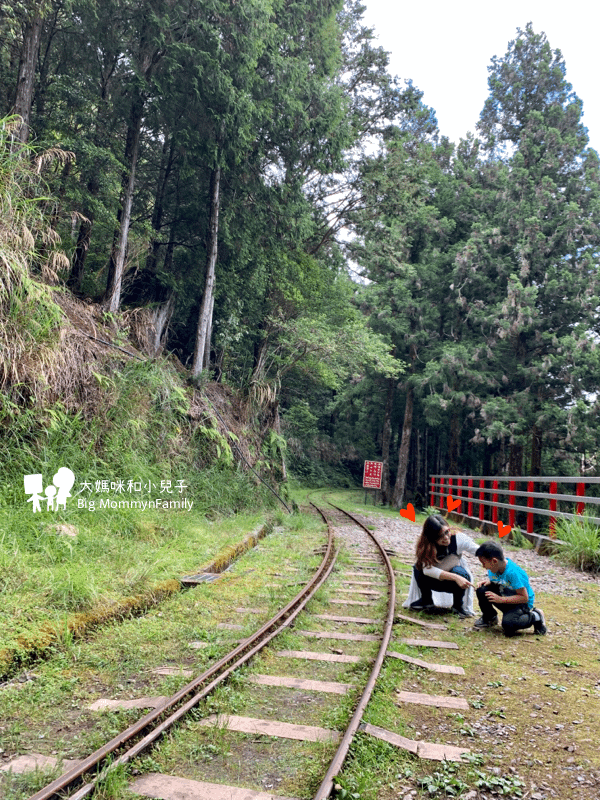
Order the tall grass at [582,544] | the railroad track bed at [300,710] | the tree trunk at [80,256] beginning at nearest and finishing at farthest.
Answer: the railroad track bed at [300,710], the tall grass at [582,544], the tree trunk at [80,256]

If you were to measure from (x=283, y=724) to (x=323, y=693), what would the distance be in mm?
613

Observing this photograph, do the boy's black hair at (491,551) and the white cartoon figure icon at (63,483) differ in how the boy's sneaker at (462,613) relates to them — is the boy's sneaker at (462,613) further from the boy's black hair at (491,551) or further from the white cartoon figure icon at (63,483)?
the white cartoon figure icon at (63,483)

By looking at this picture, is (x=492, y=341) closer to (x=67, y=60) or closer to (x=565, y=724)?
(x=67, y=60)

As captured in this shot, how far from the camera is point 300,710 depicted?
3.70 m

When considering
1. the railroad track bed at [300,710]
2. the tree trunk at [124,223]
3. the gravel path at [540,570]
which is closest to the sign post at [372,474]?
the gravel path at [540,570]

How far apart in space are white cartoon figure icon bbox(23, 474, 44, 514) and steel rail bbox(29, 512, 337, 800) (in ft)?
10.0

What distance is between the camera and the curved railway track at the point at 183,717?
2652 mm

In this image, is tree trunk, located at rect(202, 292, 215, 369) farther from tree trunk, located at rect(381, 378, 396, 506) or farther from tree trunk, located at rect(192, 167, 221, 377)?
tree trunk, located at rect(381, 378, 396, 506)

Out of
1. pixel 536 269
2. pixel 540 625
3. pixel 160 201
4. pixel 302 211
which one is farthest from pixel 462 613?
pixel 536 269

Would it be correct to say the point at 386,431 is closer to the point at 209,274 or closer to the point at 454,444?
the point at 454,444

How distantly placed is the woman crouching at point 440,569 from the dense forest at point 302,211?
510 centimetres

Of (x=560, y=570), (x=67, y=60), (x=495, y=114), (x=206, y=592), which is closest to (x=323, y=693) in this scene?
(x=206, y=592)

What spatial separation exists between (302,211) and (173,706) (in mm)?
13081

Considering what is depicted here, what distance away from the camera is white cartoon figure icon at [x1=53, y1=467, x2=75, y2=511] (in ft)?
22.6
